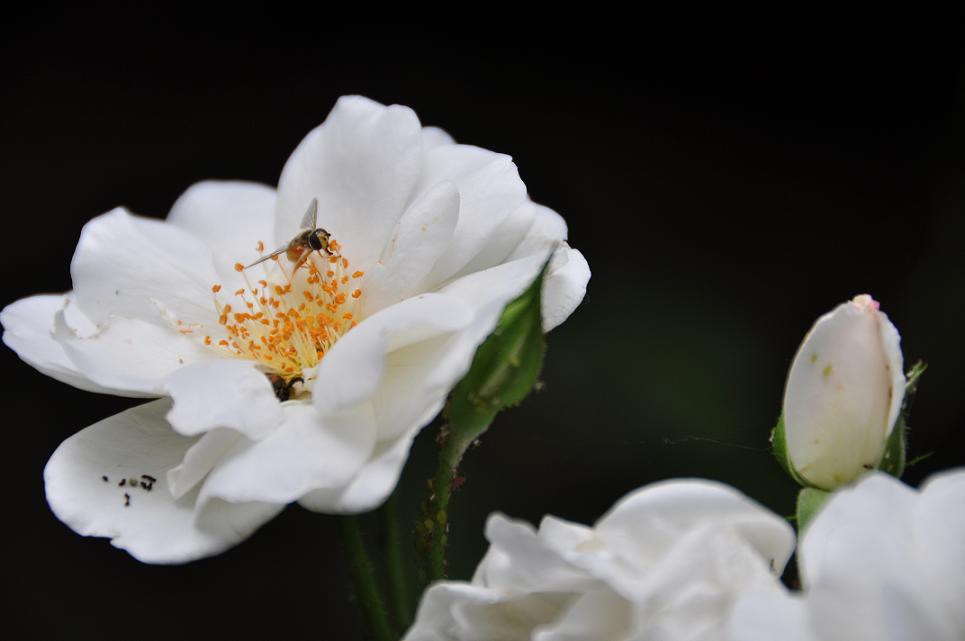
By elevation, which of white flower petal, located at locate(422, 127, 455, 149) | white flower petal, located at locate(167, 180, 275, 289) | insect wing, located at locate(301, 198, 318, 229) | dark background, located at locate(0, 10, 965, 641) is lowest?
dark background, located at locate(0, 10, 965, 641)

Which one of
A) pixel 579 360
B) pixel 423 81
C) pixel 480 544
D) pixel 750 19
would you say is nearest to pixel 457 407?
pixel 480 544

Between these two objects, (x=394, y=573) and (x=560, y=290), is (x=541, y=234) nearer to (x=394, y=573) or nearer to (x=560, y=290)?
(x=560, y=290)

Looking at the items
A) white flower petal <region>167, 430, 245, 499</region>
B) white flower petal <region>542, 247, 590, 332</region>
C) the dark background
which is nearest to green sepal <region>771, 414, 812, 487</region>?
white flower petal <region>542, 247, 590, 332</region>

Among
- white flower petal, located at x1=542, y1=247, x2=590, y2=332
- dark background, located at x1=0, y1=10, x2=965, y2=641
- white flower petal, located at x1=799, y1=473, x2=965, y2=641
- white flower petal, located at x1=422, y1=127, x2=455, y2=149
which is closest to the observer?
white flower petal, located at x1=799, y1=473, x2=965, y2=641

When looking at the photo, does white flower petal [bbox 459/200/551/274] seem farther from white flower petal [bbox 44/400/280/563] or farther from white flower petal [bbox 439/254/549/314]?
white flower petal [bbox 44/400/280/563]

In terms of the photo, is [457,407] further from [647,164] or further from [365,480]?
[647,164]

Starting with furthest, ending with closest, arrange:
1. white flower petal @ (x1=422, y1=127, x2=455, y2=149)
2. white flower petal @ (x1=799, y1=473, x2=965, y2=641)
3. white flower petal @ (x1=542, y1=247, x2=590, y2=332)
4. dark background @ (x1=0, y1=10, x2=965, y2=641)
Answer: dark background @ (x1=0, y1=10, x2=965, y2=641)
white flower petal @ (x1=422, y1=127, x2=455, y2=149)
white flower petal @ (x1=542, y1=247, x2=590, y2=332)
white flower petal @ (x1=799, y1=473, x2=965, y2=641)
